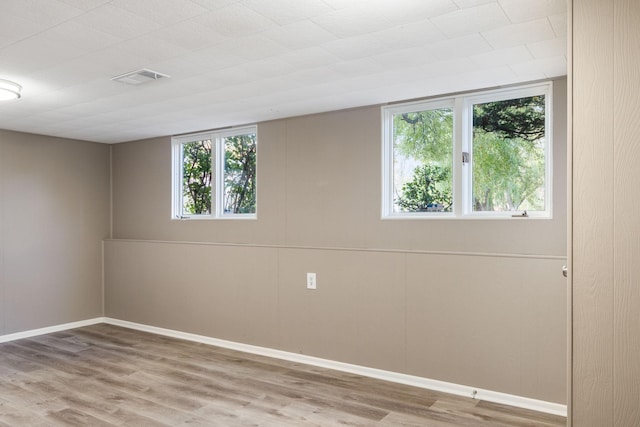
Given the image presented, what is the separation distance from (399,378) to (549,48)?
2.51 metres

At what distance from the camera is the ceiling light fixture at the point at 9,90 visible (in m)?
3.29

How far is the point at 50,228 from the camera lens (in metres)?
5.51

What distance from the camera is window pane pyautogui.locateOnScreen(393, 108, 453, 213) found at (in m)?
3.80

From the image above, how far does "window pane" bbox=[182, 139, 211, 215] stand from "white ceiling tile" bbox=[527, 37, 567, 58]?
11.6 ft

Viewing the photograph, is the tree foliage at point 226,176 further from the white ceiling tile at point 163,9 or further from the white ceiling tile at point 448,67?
the white ceiling tile at point 163,9

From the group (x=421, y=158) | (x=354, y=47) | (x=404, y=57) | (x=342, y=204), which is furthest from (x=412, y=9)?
(x=342, y=204)

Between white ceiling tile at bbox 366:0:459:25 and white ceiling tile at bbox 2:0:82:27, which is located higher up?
white ceiling tile at bbox 366:0:459:25

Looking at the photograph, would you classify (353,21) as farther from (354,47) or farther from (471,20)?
(471,20)

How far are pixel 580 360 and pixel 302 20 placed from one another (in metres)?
1.85

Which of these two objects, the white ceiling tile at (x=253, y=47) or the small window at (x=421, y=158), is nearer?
the white ceiling tile at (x=253, y=47)

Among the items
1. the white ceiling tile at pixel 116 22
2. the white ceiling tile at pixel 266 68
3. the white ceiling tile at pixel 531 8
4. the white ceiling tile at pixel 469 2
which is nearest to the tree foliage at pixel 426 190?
the white ceiling tile at pixel 266 68

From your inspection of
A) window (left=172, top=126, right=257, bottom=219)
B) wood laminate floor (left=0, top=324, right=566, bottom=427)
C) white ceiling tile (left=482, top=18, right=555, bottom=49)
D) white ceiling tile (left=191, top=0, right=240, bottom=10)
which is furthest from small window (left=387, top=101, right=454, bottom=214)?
white ceiling tile (left=191, top=0, right=240, bottom=10)

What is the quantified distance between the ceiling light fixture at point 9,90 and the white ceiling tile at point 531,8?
312cm

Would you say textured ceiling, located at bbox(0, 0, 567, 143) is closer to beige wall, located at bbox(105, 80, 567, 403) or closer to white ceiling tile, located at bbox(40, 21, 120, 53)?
white ceiling tile, located at bbox(40, 21, 120, 53)
